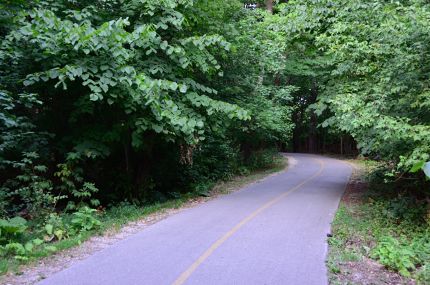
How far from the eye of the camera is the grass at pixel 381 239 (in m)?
6.70

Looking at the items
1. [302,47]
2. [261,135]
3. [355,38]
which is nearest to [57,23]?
[355,38]

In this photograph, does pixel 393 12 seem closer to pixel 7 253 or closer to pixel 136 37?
pixel 136 37

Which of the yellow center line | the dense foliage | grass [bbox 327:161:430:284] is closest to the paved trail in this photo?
the yellow center line

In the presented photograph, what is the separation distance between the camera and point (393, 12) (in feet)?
36.2

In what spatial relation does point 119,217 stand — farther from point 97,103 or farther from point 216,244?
point 216,244

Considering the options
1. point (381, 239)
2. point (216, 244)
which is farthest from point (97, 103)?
point (381, 239)

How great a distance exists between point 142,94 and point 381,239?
20.8 ft

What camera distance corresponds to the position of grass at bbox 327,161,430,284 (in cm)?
670

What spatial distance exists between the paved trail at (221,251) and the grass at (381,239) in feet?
1.17

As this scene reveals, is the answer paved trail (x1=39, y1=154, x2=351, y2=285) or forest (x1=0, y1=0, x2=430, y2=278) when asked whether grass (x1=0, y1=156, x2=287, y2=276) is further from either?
paved trail (x1=39, y1=154, x2=351, y2=285)

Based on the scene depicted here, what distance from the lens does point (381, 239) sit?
8945 millimetres

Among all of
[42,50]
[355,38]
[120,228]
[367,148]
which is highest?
[355,38]

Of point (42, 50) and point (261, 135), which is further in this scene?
point (261, 135)

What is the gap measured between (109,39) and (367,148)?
830cm
